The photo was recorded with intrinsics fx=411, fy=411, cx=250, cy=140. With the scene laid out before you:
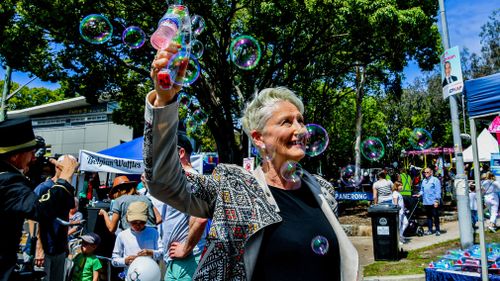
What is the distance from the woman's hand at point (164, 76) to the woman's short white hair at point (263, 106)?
2.18 feet

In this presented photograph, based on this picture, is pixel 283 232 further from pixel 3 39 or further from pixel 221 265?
pixel 3 39

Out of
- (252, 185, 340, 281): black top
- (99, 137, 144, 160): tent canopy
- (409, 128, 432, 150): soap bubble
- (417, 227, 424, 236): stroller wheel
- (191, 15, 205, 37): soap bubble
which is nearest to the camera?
(252, 185, 340, 281): black top

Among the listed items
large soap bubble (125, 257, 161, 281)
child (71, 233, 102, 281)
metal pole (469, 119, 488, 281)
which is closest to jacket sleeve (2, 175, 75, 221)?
large soap bubble (125, 257, 161, 281)

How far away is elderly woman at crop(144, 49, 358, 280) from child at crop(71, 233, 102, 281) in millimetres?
4157

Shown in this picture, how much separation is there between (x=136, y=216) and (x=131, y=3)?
1033 centimetres

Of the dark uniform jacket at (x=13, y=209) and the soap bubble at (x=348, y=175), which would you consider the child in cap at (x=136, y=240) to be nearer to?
the dark uniform jacket at (x=13, y=209)

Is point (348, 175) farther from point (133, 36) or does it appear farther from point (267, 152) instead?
point (267, 152)

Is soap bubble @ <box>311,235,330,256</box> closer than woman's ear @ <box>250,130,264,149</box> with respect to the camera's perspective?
Yes

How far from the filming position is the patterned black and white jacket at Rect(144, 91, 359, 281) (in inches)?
59.1

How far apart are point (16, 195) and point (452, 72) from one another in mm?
6433

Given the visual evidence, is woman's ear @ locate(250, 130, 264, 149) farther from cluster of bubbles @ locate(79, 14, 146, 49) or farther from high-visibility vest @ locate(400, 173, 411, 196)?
high-visibility vest @ locate(400, 173, 411, 196)

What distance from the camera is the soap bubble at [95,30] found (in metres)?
5.28

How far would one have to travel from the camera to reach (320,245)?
6.22 ft

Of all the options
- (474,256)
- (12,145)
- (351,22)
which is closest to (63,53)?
(351,22)
